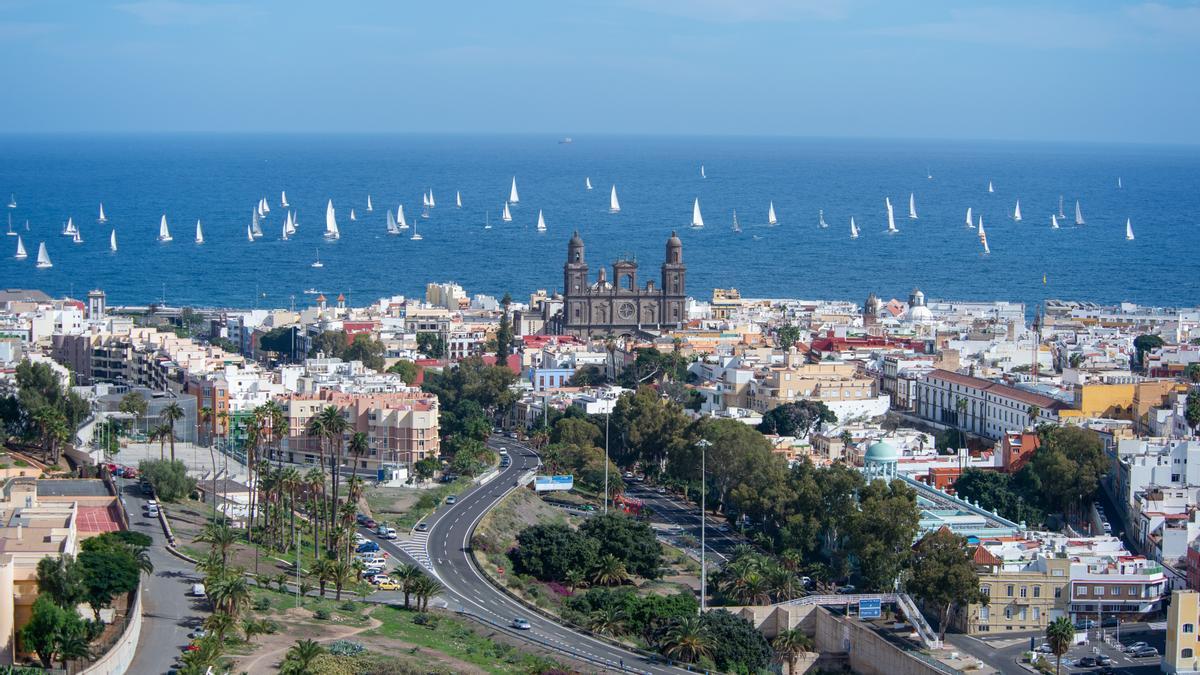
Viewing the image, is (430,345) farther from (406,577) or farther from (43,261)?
(43,261)

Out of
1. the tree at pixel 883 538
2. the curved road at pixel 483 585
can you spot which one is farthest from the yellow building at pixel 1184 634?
the curved road at pixel 483 585

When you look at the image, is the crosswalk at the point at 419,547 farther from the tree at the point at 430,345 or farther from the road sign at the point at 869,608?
the tree at the point at 430,345

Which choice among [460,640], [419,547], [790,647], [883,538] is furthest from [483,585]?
[883,538]

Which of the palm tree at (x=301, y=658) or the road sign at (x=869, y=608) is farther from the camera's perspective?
the road sign at (x=869, y=608)

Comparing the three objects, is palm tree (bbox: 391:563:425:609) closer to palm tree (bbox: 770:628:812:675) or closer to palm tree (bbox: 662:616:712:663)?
palm tree (bbox: 662:616:712:663)

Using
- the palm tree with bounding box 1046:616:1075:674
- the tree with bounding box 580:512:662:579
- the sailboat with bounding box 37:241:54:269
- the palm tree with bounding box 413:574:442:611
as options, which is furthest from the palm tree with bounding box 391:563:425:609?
the sailboat with bounding box 37:241:54:269

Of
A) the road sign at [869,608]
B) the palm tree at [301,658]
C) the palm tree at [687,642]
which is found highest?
the palm tree at [301,658]
